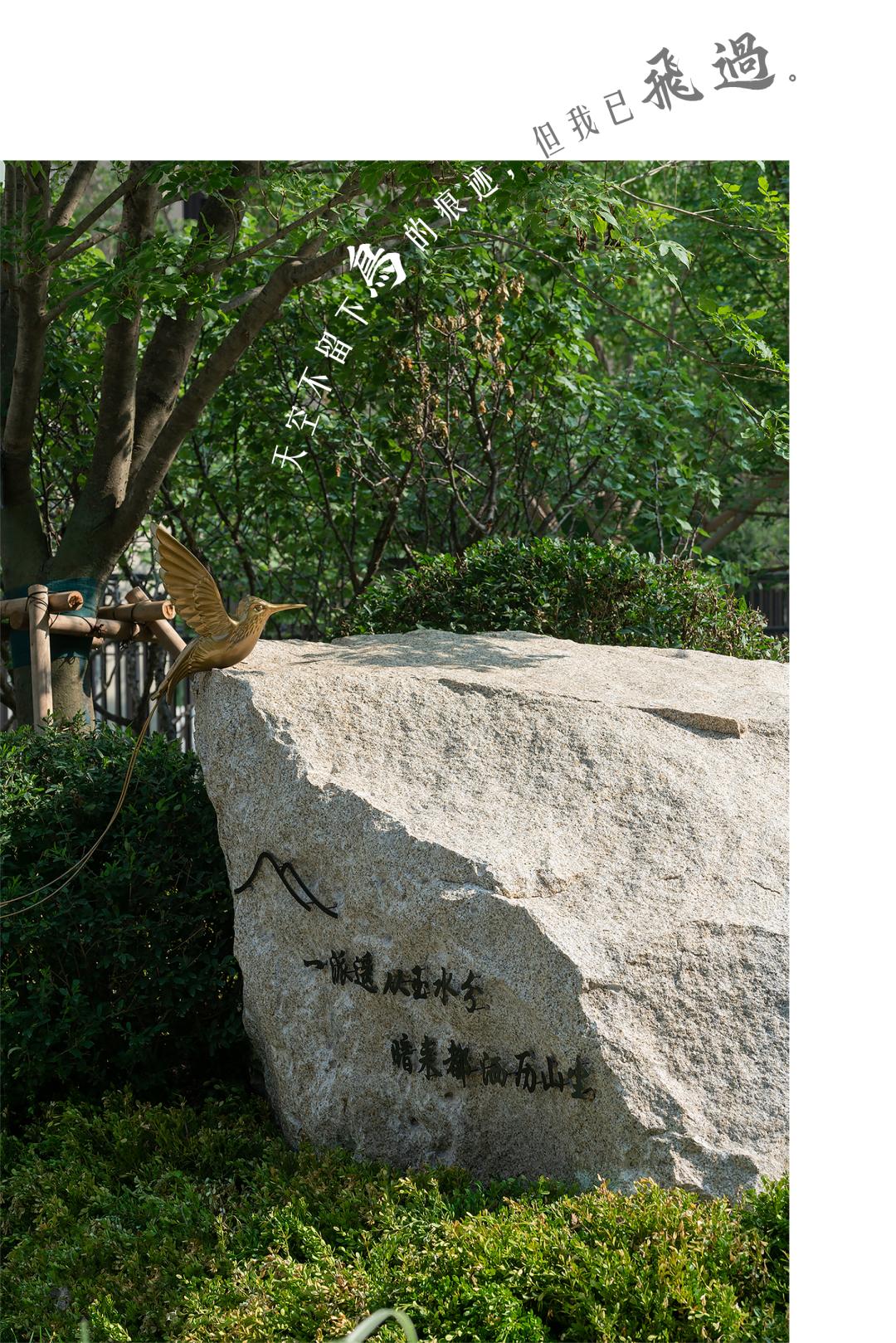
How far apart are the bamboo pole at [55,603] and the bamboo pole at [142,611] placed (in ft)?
0.49

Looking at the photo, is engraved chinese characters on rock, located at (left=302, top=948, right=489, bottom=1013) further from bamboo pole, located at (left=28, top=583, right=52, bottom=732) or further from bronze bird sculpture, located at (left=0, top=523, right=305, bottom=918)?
bamboo pole, located at (left=28, top=583, right=52, bottom=732)

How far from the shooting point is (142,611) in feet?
16.3

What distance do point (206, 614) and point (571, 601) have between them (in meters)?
2.39

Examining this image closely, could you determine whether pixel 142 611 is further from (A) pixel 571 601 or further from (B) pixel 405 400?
(B) pixel 405 400

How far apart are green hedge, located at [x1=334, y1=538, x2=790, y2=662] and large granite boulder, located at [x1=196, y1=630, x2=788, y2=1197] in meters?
1.64

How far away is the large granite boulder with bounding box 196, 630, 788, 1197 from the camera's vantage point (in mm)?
2861

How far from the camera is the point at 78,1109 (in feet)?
11.6

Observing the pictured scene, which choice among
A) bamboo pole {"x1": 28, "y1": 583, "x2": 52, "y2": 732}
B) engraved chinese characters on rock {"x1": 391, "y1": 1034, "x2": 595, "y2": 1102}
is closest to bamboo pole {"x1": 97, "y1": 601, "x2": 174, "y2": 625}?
bamboo pole {"x1": 28, "y1": 583, "x2": 52, "y2": 732}

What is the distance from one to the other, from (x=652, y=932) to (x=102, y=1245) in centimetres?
175

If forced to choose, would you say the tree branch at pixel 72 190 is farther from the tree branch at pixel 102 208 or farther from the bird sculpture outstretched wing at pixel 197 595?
the bird sculpture outstretched wing at pixel 197 595
